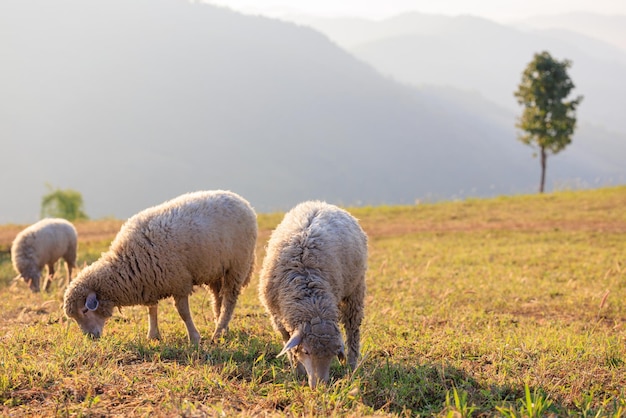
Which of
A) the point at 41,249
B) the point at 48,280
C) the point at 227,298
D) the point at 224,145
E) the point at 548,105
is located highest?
the point at 548,105

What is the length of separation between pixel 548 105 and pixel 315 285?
112 ft

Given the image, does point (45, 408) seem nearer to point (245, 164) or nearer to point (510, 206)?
point (510, 206)

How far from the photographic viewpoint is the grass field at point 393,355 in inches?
167

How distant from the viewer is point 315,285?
530cm

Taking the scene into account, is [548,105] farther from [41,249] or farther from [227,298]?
[227,298]

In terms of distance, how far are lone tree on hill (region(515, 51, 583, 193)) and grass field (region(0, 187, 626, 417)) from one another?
24.0 metres

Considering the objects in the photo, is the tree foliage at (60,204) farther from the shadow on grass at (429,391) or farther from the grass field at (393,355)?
the shadow on grass at (429,391)

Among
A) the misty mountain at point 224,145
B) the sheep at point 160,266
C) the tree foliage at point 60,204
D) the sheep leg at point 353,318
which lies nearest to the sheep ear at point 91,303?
the sheep at point 160,266

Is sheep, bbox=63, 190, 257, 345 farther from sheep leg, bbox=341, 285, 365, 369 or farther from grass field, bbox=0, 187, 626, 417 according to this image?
sheep leg, bbox=341, 285, 365, 369

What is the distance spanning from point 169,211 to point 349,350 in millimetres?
3002

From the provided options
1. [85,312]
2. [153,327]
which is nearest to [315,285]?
[153,327]

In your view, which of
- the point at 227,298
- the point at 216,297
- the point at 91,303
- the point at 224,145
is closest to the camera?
the point at 91,303

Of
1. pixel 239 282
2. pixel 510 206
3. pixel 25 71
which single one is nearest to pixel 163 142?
pixel 25 71

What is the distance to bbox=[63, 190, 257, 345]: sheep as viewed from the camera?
269 inches
